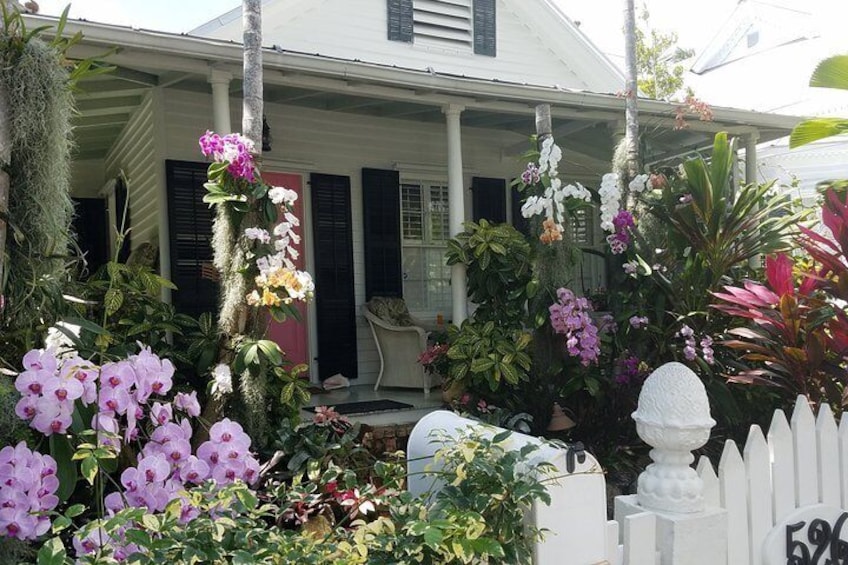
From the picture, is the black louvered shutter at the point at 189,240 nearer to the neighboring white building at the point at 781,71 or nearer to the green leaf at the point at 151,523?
the green leaf at the point at 151,523

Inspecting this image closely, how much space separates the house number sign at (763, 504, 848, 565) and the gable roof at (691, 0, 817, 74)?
1743cm

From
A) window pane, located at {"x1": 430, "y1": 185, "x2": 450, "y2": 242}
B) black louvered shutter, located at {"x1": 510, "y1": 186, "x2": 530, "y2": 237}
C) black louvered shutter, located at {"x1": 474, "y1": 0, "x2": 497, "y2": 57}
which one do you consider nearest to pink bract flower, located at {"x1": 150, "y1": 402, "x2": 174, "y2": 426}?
window pane, located at {"x1": 430, "y1": 185, "x2": 450, "y2": 242}

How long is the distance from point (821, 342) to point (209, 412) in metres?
3.23

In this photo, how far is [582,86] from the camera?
382 inches

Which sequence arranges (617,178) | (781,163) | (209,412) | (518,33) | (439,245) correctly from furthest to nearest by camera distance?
(781,163), (518,33), (439,245), (617,178), (209,412)

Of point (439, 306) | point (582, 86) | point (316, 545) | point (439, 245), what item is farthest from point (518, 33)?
point (316, 545)

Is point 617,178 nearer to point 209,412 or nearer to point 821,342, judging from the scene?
point 821,342

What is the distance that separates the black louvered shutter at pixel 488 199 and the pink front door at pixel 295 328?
1941mm

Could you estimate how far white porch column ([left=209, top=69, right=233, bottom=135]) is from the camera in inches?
188

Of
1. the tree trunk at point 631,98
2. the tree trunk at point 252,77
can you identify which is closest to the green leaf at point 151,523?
the tree trunk at point 252,77

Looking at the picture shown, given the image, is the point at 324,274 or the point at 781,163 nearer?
the point at 324,274

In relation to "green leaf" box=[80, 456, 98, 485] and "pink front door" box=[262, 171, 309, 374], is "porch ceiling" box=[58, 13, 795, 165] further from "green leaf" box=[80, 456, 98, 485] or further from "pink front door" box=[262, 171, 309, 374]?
"green leaf" box=[80, 456, 98, 485]

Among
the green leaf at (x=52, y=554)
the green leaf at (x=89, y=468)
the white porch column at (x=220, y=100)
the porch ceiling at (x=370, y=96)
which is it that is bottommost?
the green leaf at (x=52, y=554)

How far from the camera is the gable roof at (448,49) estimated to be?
759cm
